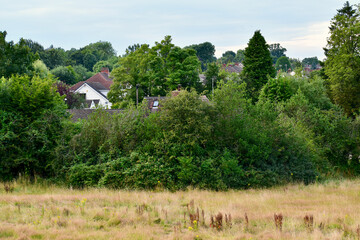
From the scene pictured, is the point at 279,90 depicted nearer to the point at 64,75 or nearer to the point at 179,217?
the point at 179,217

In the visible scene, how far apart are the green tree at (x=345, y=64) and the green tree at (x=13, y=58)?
1258 inches

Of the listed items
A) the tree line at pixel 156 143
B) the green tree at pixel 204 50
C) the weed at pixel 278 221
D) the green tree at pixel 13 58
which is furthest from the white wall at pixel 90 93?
the green tree at pixel 204 50

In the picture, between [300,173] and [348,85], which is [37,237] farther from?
[348,85]

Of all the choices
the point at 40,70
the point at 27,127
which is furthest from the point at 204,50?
the point at 27,127

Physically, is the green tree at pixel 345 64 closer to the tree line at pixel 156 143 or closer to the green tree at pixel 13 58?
the tree line at pixel 156 143

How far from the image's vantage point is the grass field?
25.8 feet

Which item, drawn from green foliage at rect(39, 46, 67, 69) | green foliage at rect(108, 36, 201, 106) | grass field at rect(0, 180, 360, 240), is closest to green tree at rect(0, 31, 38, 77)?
green foliage at rect(108, 36, 201, 106)

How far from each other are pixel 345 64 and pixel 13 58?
34.1 m

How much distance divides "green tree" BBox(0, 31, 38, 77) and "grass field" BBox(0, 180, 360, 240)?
1020 inches

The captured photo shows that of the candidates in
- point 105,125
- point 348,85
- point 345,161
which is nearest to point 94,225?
point 105,125

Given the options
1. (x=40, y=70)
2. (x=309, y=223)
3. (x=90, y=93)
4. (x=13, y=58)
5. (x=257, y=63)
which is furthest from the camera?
(x=90, y=93)

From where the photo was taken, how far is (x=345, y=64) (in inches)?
1495

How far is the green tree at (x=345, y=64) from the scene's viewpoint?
37062 millimetres

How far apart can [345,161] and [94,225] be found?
1959cm
